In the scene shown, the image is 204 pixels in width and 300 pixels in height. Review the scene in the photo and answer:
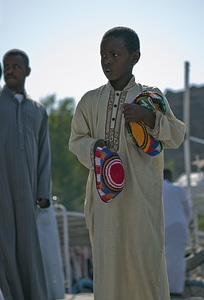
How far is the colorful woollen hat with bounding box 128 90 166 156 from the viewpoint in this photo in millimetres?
5016

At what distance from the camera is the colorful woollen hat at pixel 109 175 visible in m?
5.00

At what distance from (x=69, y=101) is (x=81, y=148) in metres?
41.9

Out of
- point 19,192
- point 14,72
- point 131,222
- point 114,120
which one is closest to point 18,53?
point 14,72

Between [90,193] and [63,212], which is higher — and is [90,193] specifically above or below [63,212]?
above

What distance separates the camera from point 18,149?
6398mm

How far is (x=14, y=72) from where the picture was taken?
6598mm

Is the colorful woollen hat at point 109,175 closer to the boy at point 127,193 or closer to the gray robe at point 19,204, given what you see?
the boy at point 127,193

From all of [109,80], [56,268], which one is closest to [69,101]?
[56,268]

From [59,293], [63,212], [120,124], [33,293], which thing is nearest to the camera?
[120,124]

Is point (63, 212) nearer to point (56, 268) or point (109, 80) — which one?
point (56, 268)

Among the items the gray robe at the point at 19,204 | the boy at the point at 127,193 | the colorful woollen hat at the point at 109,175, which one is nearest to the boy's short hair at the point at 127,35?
the boy at the point at 127,193

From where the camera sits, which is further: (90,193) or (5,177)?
(5,177)

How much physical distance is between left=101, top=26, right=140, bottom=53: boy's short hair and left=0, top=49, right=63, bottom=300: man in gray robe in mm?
1412

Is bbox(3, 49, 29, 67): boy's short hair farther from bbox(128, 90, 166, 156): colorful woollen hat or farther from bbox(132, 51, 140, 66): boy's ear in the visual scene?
bbox(128, 90, 166, 156): colorful woollen hat
